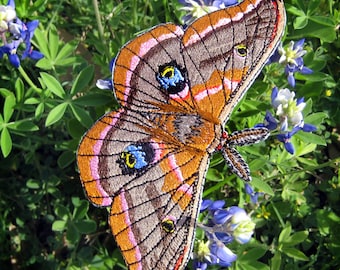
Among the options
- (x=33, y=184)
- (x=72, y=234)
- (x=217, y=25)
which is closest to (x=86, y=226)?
(x=72, y=234)

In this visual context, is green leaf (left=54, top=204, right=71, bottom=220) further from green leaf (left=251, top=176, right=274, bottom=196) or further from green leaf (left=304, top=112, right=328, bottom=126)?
green leaf (left=304, top=112, right=328, bottom=126)

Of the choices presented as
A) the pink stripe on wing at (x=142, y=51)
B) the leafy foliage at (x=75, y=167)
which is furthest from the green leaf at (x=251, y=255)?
the pink stripe on wing at (x=142, y=51)

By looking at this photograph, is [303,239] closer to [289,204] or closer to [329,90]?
[289,204]

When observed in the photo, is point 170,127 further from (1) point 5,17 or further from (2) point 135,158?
(1) point 5,17

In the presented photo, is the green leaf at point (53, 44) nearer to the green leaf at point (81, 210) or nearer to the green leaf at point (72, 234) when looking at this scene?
the green leaf at point (81, 210)

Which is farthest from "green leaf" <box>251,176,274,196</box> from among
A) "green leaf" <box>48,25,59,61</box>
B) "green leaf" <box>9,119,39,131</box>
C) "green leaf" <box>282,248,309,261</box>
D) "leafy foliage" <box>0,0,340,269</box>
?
"green leaf" <box>48,25,59,61</box>

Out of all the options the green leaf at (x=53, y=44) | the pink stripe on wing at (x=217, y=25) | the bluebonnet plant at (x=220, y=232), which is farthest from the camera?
the green leaf at (x=53, y=44)
